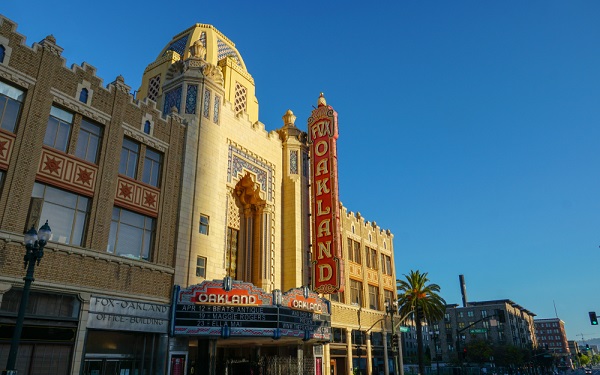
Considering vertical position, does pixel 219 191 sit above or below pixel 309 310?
above

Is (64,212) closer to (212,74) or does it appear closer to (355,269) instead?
(212,74)

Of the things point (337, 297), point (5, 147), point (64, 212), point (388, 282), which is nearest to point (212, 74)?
point (64, 212)

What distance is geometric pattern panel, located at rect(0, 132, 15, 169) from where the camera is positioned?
17656mm

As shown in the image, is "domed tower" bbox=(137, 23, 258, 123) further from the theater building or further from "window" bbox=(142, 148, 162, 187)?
"window" bbox=(142, 148, 162, 187)

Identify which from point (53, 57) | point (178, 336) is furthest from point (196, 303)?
point (53, 57)

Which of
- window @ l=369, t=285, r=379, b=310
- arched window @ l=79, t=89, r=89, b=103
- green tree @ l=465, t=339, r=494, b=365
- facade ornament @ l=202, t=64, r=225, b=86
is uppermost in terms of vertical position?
facade ornament @ l=202, t=64, r=225, b=86

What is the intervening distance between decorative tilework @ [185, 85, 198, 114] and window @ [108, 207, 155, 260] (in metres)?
7.63

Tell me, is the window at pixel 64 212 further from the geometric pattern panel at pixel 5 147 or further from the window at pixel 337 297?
the window at pixel 337 297

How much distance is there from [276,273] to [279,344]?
15.5ft

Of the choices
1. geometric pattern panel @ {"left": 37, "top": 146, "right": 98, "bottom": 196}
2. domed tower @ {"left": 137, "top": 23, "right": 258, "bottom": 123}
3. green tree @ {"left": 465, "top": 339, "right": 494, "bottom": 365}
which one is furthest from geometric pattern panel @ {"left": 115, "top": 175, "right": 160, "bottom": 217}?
green tree @ {"left": 465, "top": 339, "right": 494, "bottom": 365}

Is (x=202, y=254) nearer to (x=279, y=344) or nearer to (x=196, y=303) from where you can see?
(x=196, y=303)

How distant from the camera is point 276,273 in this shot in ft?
102

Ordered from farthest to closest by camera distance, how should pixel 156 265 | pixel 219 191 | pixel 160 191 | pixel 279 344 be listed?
pixel 279 344 < pixel 219 191 < pixel 160 191 < pixel 156 265

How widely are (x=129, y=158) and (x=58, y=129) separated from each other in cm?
385
